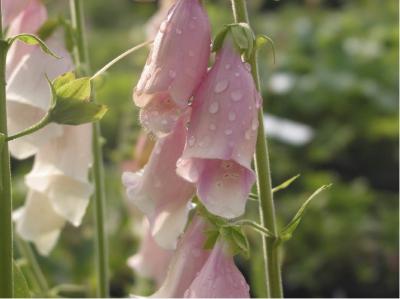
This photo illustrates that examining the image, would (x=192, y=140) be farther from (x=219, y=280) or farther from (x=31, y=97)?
(x=31, y=97)

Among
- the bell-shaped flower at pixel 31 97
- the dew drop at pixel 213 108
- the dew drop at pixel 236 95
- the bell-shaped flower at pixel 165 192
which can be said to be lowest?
the bell-shaped flower at pixel 165 192

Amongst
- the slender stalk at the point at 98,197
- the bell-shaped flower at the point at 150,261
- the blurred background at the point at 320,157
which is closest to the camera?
the slender stalk at the point at 98,197

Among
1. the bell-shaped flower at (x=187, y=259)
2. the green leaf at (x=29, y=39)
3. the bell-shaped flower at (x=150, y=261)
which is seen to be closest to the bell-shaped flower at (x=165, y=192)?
the bell-shaped flower at (x=187, y=259)

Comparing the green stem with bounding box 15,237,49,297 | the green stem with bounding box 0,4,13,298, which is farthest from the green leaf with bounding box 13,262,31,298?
the green stem with bounding box 15,237,49,297

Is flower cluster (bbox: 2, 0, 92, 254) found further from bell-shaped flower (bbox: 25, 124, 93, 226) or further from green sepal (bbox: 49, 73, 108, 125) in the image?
green sepal (bbox: 49, 73, 108, 125)

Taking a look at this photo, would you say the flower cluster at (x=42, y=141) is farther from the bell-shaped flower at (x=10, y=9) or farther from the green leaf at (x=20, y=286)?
the green leaf at (x=20, y=286)

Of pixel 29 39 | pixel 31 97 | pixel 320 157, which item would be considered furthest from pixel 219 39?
pixel 320 157

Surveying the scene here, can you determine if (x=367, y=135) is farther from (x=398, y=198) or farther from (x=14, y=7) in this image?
(x=14, y=7)
